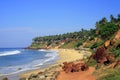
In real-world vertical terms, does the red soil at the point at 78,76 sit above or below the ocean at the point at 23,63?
below

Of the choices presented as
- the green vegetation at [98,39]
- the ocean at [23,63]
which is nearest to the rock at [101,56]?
the green vegetation at [98,39]

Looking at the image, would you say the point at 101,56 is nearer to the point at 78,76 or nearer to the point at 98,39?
the point at 78,76

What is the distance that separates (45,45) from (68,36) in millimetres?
30432

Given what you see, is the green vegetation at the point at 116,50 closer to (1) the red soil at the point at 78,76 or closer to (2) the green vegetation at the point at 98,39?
(2) the green vegetation at the point at 98,39

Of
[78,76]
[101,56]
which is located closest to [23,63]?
[101,56]

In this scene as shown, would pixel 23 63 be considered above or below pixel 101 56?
above

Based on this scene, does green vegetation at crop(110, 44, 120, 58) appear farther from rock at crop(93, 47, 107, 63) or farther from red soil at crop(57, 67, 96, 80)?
A: red soil at crop(57, 67, 96, 80)

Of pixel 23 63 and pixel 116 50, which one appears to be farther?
pixel 23 63

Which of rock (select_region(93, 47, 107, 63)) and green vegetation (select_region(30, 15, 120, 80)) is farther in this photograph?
rock (select_region(93, 47, 107, 63))

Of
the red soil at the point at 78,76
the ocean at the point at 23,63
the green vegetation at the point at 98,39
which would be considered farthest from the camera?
the ocean at the point at 23,63

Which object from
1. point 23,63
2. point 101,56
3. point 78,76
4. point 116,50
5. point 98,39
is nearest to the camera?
point 78,76

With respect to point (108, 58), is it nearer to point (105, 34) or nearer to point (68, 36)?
point (105, 34)

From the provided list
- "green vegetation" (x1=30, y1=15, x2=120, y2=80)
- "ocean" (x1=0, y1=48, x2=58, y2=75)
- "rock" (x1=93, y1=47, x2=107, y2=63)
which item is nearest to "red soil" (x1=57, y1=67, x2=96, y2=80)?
"green vegetation" (x1=30, y1=15, x2=120, y2=80)

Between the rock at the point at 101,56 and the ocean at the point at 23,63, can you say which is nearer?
the rock at the point at 101,56
